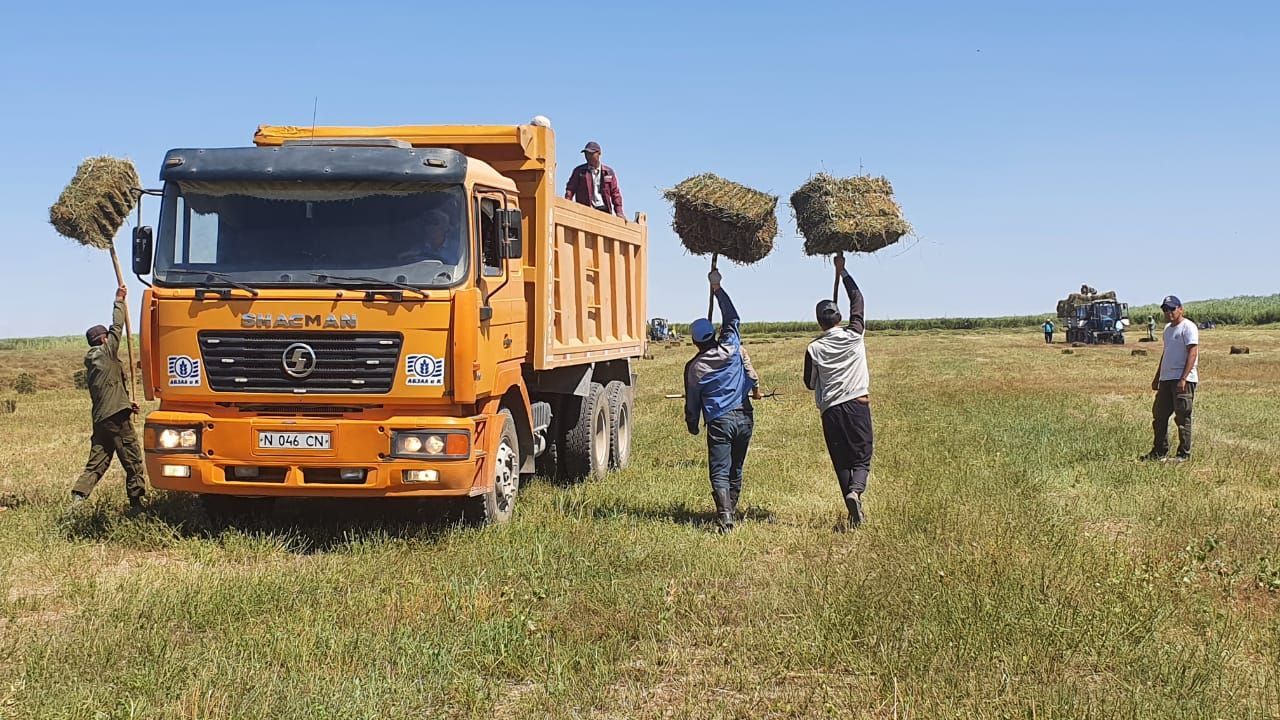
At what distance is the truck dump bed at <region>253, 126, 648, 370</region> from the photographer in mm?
10414

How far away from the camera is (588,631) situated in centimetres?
650

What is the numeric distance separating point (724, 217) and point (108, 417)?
8.02m

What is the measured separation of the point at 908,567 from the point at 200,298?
5.27m

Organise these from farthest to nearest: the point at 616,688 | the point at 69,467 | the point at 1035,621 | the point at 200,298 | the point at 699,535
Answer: the point at 69,467 → the point at 699,535 → the point at 200,298 → the point at 1035,621 → the point at 616,688

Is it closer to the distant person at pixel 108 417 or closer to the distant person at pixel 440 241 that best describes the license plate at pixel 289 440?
the distant person at pixel 440 241

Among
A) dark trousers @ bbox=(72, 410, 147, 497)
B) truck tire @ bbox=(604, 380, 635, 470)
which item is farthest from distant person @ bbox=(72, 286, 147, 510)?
truck tire @ bbox=(604, 380, 635, 470)

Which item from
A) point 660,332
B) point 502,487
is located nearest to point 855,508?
point 502,487

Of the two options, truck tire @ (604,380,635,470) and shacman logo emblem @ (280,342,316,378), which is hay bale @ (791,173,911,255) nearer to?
truck tire @ (604,380,635,470)

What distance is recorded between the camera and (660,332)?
70812mm

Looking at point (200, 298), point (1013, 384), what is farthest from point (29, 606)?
point (1013, 384)

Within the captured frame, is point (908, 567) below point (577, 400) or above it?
below

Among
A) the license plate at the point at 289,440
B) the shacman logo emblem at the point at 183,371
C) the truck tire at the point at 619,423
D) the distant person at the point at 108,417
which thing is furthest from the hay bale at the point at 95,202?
the license plate at the point at 289,440

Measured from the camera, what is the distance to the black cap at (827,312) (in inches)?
385

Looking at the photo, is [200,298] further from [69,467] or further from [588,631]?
[69,467]
